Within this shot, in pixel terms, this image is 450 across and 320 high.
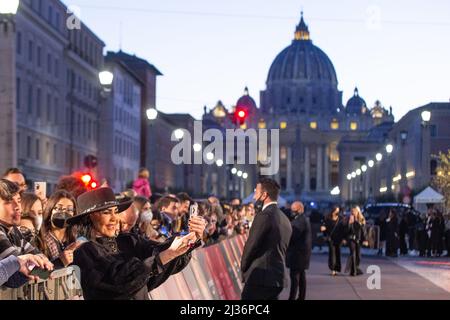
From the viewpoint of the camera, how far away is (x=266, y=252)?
38.0ft

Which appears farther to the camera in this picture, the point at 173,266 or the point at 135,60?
the point at 135,60

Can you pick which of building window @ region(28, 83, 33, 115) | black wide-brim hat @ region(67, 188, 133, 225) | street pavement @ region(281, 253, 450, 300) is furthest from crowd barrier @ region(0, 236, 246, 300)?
building window @ region(28, 83, 33, 115)

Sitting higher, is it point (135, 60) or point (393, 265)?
point (135, 60)

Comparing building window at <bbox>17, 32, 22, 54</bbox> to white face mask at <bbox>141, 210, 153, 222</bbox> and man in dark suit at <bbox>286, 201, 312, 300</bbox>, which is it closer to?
man in dark suit at <bbox>286, 201, 312, 300</bbox>

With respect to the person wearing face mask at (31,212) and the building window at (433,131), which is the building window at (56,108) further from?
the person wearing face mask at (31,212)

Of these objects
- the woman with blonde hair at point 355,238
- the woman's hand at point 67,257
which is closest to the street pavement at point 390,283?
the woman with blonde hair at point 355,238

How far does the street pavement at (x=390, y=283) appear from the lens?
20.8 metres

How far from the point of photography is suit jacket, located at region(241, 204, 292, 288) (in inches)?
453

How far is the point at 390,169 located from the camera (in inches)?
5064

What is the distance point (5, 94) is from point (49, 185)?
44.6m

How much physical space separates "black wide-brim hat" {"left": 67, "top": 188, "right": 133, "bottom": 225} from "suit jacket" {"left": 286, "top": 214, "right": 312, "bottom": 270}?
11.4m
